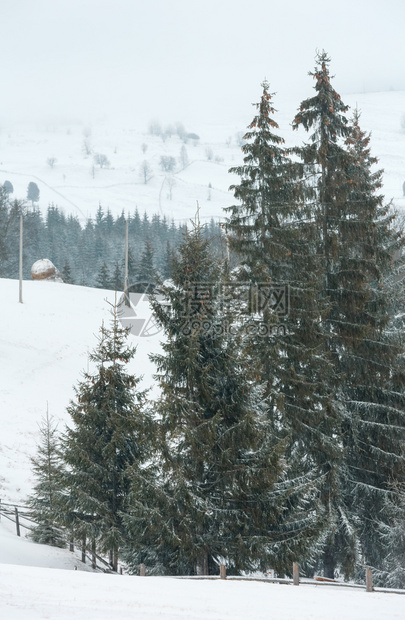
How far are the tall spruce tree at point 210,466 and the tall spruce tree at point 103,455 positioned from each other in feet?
5.27

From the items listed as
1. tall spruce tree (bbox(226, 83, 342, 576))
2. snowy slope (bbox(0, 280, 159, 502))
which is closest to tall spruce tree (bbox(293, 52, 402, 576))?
tall spruce tree (bbox(226, 83, 342, 576))

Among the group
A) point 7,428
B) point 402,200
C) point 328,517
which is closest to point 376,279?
point 328,517

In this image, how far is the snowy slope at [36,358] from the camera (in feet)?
84.5

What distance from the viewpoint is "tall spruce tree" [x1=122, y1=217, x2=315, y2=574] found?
1237 centimetres

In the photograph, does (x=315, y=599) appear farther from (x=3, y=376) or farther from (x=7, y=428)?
(x=3, y=376)

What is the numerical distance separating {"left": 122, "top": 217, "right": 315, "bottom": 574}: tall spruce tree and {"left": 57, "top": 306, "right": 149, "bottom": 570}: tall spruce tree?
63.2 inches

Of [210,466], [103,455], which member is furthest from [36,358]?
[210,466]

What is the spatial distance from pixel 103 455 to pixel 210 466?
11.9ft

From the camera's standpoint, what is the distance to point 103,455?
15.3 metres

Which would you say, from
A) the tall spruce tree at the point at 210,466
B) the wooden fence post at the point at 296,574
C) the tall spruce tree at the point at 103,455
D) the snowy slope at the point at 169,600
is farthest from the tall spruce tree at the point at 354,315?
the tall spruce tree at the point at 103,455

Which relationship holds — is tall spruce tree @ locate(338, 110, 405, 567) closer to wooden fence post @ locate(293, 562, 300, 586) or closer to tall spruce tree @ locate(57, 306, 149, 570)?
wooden fence post @ locate(293, 562, 300, 586)

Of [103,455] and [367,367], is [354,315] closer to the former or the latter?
[367,367]

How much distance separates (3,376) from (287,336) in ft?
70.7

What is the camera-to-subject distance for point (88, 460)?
48.5 ft
